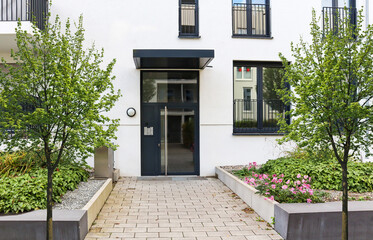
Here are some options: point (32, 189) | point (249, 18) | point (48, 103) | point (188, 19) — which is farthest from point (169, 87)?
point (48, 103)

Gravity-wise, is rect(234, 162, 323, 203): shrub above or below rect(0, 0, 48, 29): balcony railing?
below

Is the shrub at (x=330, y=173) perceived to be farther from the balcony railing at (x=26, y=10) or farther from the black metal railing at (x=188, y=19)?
the balcony railing at (x=26, y=10)

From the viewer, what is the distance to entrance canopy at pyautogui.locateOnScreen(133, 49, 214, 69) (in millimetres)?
9039

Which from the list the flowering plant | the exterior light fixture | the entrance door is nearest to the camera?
the flowering plant

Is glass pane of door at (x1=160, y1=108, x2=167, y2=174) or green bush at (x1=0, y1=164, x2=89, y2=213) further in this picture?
glass pane of door at (x1=160, y1=108, x2=167, y2=174)

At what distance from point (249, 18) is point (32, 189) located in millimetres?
8415

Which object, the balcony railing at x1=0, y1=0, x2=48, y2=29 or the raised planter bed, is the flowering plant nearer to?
the raised planter bed

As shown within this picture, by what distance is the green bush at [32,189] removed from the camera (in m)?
5.14

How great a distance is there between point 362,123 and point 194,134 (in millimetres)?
7002

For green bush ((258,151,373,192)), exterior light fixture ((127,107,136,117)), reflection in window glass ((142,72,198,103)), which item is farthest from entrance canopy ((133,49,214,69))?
green bush ((258,151,373,192))

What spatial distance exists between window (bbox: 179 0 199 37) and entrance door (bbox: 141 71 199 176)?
1.33 metres

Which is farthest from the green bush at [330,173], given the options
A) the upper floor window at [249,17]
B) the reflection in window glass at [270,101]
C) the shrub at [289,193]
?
the upper floor window at [249,17]

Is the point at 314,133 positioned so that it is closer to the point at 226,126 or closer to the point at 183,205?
the point at 183,205

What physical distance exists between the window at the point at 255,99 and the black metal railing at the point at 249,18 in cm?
104
